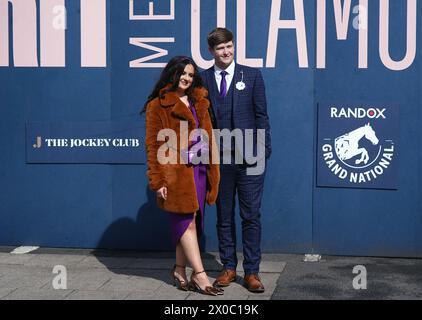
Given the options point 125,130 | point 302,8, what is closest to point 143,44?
point 125,130

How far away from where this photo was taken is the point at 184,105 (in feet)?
19.8

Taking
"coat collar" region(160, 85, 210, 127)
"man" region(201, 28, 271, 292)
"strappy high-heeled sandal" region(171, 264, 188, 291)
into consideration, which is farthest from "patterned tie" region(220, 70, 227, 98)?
"strappy high-heeled sandal" region(171, 264, 188, 291)

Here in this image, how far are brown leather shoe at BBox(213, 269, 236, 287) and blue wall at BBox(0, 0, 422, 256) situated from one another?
45.2 inches

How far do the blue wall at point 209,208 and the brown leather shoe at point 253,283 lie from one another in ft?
4.24

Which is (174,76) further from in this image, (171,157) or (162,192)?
(162,192)

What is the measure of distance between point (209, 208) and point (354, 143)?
145 centimetres

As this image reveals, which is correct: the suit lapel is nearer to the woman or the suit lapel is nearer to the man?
the man

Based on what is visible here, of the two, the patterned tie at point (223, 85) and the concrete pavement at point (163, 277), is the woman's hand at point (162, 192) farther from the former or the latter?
the patterned tie at point (223, 85)

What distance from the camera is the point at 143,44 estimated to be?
7500 mm

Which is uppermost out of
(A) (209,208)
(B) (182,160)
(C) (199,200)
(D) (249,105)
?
(D) (249,105)

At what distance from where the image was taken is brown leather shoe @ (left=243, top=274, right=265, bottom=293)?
19.8 ft

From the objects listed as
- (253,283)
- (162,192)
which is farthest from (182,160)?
(253,283)

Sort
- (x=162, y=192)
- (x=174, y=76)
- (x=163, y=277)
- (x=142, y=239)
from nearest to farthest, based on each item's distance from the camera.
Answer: (x=162, y=192), (x=174, y=76), (x=163, y=277), (x=142, y=239)

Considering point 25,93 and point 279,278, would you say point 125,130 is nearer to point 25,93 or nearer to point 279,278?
point 25,93
